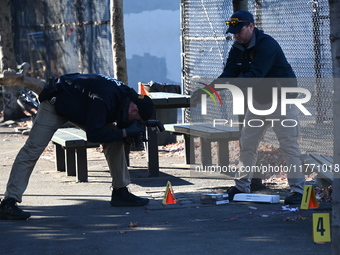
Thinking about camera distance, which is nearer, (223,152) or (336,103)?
(336,103)

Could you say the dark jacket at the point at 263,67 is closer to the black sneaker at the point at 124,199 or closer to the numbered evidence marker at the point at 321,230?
the black sneaker at the point at 124,199

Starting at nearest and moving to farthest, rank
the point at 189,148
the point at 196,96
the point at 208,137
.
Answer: the point at 196,96 → the point at 208,137 → the point at 189,148

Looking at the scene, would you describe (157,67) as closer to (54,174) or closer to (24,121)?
(24,121)

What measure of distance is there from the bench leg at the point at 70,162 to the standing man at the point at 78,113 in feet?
9.15

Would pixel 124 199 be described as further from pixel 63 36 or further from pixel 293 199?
pixel 63 36

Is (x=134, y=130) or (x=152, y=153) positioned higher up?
(x=134, y=130)

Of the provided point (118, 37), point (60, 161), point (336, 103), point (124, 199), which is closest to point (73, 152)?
point (60, 161)

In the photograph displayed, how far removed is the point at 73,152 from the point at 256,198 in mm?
3364

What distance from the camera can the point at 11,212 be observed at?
6.96 meters

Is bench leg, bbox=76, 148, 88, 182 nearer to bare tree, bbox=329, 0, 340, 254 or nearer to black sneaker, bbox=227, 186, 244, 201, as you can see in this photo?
black sneaker, bbox=227, 186, 244, 201

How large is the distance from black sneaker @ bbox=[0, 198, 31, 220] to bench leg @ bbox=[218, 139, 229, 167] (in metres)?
3.47

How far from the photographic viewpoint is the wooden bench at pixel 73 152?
9.23m

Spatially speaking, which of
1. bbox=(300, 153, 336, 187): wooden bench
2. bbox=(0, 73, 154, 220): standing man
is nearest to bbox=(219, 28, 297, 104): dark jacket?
bbox=(300, 153, 336, 187): wooden bench

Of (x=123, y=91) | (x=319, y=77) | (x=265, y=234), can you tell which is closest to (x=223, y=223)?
(x=265, y=234)
